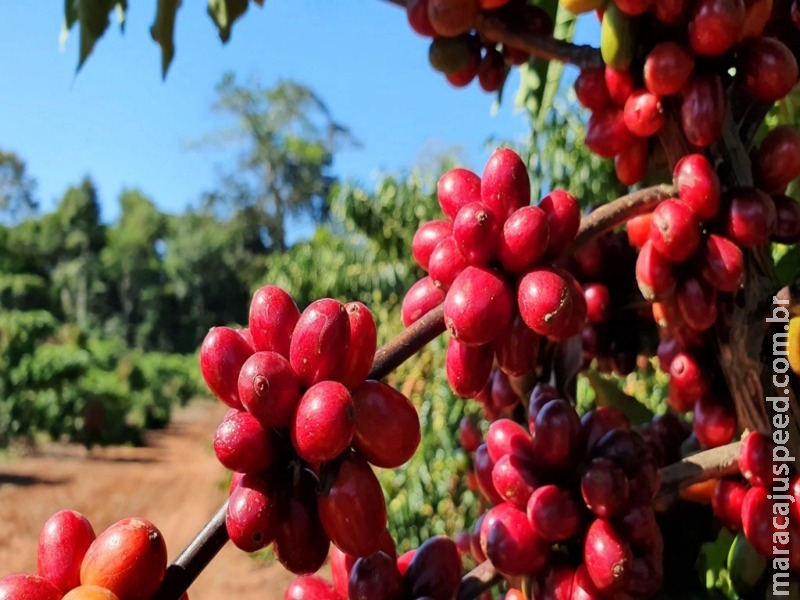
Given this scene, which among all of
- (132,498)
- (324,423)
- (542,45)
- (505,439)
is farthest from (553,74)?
(132,498)

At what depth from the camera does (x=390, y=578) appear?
0.93 meters

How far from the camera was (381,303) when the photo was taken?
6672 millimetres

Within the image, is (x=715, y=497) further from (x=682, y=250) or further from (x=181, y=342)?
(x=181, y=342)

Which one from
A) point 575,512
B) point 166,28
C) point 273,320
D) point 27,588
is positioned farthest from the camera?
point 166,28

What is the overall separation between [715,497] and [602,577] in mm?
270

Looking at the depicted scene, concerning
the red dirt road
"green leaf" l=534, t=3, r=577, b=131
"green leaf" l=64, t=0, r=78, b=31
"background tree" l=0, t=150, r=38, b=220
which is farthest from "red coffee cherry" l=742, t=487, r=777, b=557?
"background tree" l=0, t=150, r=38, b=220

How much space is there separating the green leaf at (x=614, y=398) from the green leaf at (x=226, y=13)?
1112 millimetres

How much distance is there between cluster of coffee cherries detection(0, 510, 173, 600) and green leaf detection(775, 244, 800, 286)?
1071 millimetres

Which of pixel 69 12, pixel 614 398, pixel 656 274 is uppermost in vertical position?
pixel 69 12

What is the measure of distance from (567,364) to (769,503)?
0.33 m

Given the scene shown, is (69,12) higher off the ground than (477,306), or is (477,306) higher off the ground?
(69,12)

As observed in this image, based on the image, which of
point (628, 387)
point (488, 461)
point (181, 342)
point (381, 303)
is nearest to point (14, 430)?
point (381, 303)

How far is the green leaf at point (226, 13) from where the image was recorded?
1.71m

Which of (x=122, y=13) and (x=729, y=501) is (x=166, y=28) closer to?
(x=122, y=13)
